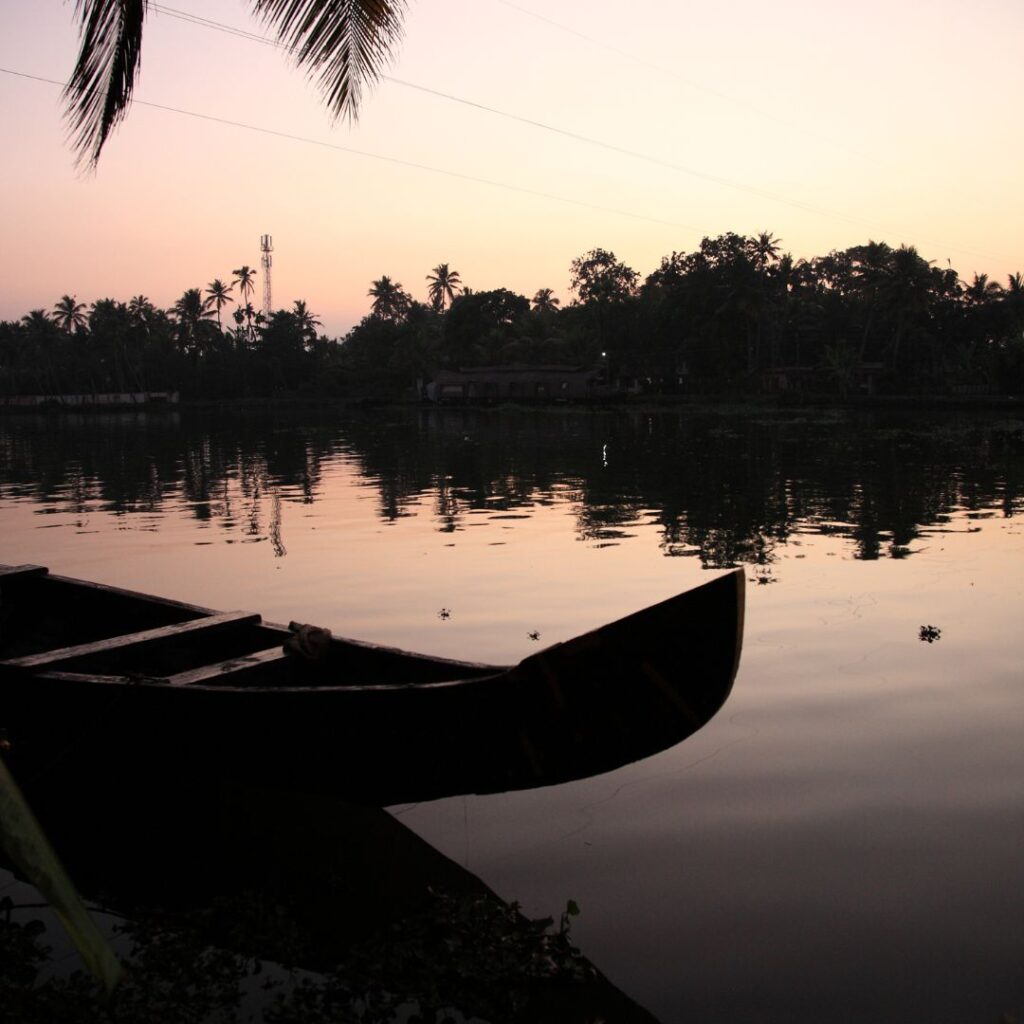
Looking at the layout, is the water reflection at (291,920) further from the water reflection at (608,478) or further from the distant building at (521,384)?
the distant building at (521,384)

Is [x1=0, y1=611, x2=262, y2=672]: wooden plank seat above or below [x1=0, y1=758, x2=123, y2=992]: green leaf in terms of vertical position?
below

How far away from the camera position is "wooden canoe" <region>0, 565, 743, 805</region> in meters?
4.02

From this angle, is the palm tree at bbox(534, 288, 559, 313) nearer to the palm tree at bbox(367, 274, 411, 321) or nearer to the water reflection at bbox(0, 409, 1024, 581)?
the palm tree at bbox(367, 274, 411, 321)

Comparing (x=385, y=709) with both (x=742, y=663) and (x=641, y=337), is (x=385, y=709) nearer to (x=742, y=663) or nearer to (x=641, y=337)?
(x=742, y=663)

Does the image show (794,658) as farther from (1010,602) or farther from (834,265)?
(834,265)

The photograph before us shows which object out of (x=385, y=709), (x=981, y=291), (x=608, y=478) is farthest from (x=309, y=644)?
(x=981, y=291)

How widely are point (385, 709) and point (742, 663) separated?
4109 millimetres

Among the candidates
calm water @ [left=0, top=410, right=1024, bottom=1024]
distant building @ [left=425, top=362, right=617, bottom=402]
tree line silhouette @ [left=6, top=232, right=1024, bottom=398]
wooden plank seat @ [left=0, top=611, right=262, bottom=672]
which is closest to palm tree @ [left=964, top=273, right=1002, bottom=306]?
tree line silhouette @ [left=6, top=232, right=1024, bottom=398]

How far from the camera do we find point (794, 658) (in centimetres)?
774

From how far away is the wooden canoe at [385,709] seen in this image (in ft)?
13.2

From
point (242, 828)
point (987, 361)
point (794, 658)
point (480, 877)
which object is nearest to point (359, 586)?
point (794, 658)

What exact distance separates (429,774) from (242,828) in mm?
1404

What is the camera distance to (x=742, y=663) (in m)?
7.69

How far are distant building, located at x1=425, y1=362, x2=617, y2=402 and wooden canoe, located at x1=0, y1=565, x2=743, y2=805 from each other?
68.1 metres
